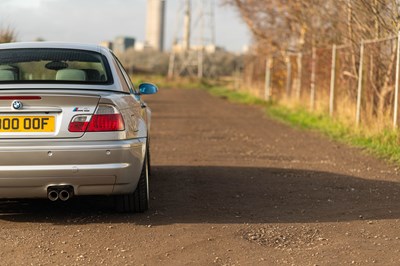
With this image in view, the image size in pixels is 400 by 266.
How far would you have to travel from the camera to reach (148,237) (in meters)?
6.23

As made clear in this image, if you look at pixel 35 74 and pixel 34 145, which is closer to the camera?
pixel 34 145

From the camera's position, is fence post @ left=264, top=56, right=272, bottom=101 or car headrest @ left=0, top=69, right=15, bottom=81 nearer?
car headrest @ left=0, top=69, right=15, bottom=81

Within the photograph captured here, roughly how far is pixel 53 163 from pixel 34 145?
21 centimetres

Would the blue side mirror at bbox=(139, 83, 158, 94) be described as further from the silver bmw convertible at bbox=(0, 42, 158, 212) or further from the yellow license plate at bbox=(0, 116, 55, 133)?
the yellow license plate at bbox=(0, 116, 55, 133)

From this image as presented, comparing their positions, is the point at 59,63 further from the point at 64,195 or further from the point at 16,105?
the point at 64,195

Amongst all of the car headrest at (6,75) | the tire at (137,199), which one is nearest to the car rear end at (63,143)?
the tire at (137,199)

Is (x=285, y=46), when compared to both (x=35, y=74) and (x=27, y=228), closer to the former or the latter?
(x=35, y=74)

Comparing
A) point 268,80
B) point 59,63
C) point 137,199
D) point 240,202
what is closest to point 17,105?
point 59,63

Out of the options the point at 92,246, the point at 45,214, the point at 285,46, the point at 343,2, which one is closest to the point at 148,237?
the point at 92,246

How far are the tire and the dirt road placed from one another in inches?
3.4

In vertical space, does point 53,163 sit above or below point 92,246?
above

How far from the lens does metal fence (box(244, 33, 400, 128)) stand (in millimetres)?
15477

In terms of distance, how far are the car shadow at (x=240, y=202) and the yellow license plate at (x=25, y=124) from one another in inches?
36.2

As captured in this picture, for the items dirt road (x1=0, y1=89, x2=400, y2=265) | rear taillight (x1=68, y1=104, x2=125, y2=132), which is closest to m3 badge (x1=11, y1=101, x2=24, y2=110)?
rear taillight (x1=68, y1=104, x2=125, y2=132)
